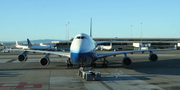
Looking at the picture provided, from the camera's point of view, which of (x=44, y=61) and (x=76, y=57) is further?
(x=44, y=61)

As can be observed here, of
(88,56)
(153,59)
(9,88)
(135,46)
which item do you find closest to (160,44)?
(135,46)

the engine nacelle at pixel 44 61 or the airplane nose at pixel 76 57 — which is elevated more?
the airplane nose at pixel 76 57

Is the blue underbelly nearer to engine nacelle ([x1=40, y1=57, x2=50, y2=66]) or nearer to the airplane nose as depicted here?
the airplane nose

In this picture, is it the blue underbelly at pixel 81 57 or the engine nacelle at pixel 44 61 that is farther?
the engine nacelle at pixel 44 61

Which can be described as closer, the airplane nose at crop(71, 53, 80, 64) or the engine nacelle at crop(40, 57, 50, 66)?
the airplane nose at crop(71, 53, 80, 64)

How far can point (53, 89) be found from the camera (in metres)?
14.3

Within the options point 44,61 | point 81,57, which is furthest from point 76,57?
point 44,61

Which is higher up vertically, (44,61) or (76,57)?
(76,57)

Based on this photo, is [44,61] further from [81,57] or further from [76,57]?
[81,57]

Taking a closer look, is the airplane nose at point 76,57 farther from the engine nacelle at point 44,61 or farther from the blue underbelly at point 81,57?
the engine nacelle at point 44,61

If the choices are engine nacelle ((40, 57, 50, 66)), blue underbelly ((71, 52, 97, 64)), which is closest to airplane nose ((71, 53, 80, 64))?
blue underbelly ((71, 52, 97, 64))

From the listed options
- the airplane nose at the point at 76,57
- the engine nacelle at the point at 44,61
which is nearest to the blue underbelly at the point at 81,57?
the airplane nose at the point at 76,57

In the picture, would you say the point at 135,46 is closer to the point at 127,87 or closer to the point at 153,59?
the point at 153,59

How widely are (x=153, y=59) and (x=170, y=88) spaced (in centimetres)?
1371
